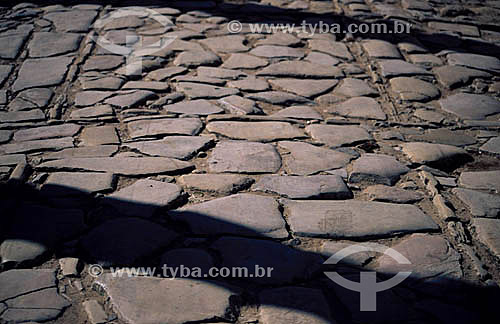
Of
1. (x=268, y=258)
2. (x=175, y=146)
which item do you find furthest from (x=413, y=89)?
(x=268, y=258)

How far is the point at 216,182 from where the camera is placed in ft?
10.7

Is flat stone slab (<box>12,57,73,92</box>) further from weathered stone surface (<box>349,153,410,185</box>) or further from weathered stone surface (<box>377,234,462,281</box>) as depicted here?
weathered stone surface (<box>377,234,462,281</box>)

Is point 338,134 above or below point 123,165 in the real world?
above

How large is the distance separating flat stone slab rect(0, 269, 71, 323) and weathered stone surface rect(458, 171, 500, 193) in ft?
7.60

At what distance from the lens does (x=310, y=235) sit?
281 centimetres

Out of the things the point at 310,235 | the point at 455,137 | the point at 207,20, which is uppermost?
the point at 207,20

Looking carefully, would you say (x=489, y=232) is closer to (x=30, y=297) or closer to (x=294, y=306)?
(x=294, y=306)

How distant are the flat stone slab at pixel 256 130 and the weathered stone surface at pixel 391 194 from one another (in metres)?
0.82

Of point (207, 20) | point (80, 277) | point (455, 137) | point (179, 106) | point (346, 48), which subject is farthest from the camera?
point (207, 20)

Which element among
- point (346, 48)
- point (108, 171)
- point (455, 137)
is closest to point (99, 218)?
point (108, 171)

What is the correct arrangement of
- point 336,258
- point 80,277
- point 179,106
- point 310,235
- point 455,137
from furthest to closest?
point 179,106 < point 455,137 < point 310,235 < point 336,258 < point 80,277

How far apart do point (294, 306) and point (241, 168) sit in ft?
4.10

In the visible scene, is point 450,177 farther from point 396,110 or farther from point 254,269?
point 254,269

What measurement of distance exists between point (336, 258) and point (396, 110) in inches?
81.7
